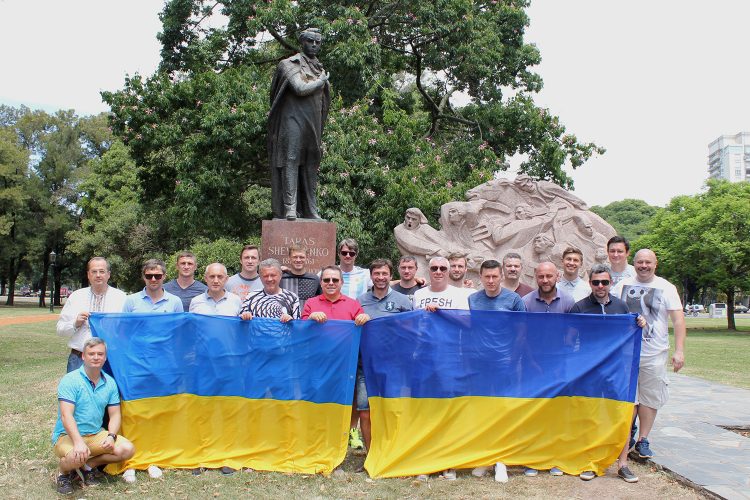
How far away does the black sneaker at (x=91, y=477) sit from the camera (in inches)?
183

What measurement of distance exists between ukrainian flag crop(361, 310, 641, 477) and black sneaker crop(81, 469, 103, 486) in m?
1.99

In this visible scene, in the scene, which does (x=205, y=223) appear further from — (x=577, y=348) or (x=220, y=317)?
(x=577, y=348)

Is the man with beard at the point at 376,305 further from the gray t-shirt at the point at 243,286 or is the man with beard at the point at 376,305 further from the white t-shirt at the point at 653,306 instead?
the white t-shirt at the point at 653,306

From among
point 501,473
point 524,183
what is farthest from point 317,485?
point 524,183

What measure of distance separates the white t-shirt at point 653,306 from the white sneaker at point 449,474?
183cm

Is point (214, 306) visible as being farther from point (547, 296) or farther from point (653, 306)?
point (653, 306)

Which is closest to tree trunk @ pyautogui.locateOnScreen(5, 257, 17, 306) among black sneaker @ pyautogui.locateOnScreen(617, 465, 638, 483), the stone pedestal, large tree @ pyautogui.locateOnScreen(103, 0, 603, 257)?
large tree @ pyautogui.locateOnScreen(103, 0, 603, 257)

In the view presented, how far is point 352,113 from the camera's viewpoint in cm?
1578

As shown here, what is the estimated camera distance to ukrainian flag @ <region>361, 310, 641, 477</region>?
498 cm

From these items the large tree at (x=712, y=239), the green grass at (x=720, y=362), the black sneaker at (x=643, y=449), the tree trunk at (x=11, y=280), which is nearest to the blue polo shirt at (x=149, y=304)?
the black sneaker at (x=643, y=449)

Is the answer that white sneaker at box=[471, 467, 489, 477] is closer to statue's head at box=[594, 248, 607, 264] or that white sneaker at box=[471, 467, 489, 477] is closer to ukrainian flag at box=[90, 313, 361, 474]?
ukrainian flag at box=[90, 313, 361, 474]

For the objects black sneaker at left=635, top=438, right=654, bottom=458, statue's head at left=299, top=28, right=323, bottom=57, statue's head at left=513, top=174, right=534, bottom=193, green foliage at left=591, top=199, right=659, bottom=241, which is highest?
green foliage at left=591, top=199, right=659, bottom=241

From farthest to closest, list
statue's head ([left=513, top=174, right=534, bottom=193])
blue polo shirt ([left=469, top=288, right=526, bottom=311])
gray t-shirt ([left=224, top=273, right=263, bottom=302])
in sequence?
statue's head ([left=513, top=174, right=534, bottom=193])
gray t-shirt ([left=224, top=273, right=263, bottom=302])
blue polo shirt ([left=469, top=288, right=526, bottom=311])

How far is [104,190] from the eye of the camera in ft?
118
